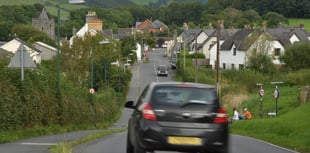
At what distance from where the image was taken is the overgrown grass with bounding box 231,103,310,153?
24078mm

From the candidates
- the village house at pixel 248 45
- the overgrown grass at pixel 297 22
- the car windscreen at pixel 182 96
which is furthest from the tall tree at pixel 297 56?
the overgrown grass at pixel 297 22

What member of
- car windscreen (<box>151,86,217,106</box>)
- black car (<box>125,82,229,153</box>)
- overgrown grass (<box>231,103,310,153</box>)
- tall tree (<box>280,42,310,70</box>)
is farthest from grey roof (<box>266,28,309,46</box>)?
black car (<box>125,82,229,153</box>)

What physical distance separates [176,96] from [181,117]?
544 mm

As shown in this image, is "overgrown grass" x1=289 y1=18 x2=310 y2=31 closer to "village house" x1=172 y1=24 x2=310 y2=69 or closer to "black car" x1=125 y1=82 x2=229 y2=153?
"village house" x1=172 y1=24 x2=310 y2=69

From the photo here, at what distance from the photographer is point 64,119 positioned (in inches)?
1294

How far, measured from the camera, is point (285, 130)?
28.3 metres

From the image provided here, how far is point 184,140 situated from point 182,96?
958 mm

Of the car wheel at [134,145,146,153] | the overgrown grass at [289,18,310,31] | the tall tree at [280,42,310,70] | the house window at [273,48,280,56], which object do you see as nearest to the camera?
the car wheel at [134,145,146,153]

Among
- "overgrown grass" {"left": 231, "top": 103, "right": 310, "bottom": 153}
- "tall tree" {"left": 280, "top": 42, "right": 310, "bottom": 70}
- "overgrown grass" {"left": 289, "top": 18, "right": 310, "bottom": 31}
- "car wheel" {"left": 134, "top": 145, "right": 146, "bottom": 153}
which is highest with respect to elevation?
"overgrown grass" {"left": 289, "top": 18, "right": 310, "bottom": 31}

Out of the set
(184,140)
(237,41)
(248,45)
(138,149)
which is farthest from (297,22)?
(184,140)

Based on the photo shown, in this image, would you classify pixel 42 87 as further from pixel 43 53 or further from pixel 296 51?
pixel 43 53

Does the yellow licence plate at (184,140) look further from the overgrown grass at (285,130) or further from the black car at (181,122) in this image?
the overgrown grass at (285,130)

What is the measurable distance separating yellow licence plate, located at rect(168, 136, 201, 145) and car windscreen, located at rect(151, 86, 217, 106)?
2.38 feet

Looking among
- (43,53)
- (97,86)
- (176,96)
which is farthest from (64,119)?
(43,53)
